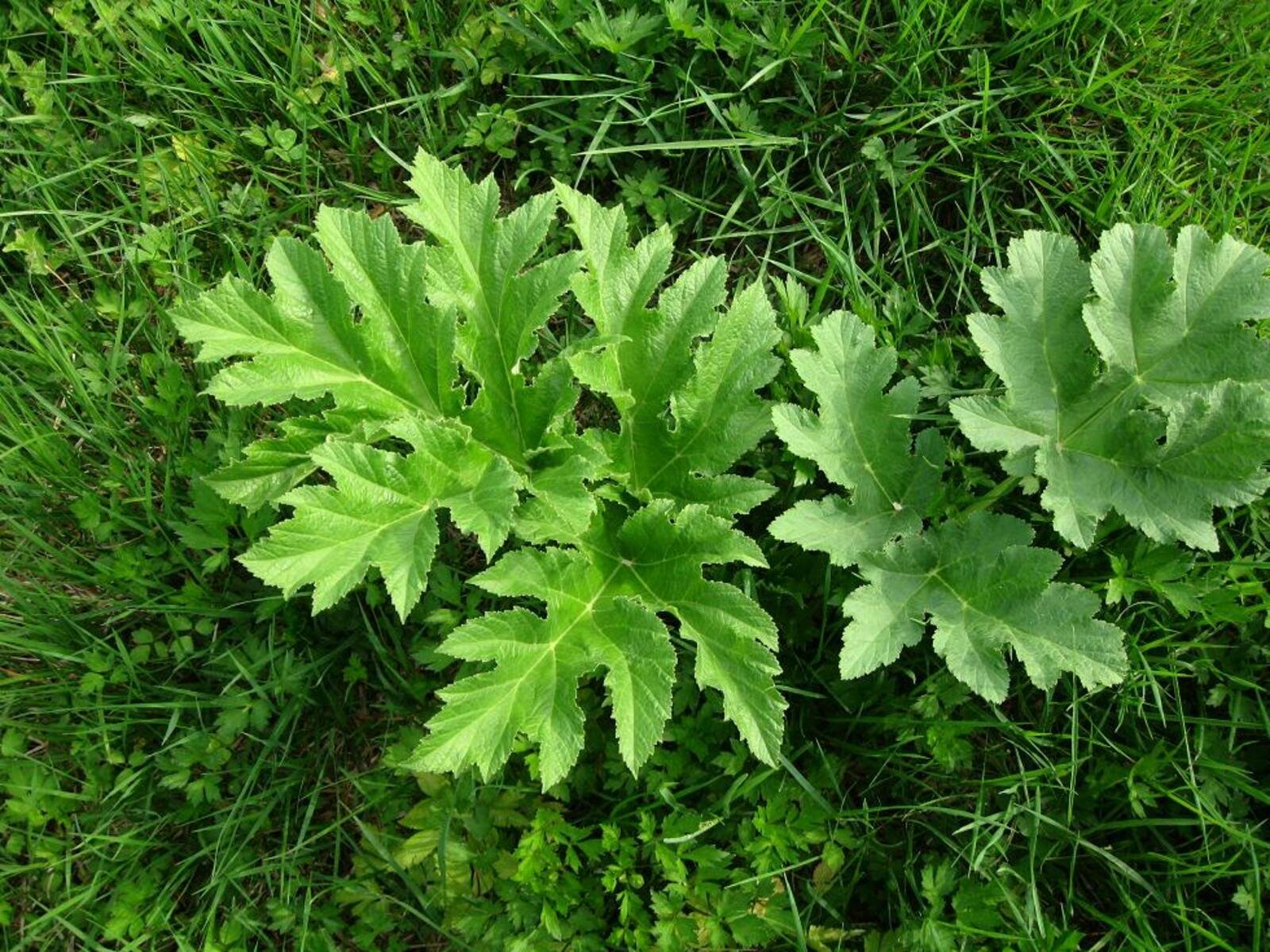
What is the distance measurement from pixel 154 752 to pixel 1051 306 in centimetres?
304

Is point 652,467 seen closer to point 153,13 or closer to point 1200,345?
point 1200,345

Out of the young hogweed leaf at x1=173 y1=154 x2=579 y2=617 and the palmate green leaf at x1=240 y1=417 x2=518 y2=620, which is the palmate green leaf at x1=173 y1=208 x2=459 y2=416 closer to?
the young hogweed leaf at x1=173 y1=154 x2=579 y2=617

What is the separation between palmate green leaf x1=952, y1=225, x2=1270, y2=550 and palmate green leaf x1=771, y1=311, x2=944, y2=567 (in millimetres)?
223

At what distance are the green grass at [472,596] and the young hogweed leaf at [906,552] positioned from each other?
0.94 feet

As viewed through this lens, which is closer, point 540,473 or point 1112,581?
point 540,473

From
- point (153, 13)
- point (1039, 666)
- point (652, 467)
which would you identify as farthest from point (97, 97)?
point (1039, 666)

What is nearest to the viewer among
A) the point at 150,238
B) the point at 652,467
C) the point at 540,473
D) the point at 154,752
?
the point at 540,473

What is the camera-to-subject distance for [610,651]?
245cm

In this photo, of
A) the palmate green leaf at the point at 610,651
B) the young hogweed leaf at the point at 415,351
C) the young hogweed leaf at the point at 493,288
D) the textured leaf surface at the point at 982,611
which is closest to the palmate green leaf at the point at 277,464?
the young hogweed leaf at the point at 415,351

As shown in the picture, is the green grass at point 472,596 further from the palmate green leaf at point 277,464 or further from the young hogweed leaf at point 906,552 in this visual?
the palmate green leaf at point 277,464

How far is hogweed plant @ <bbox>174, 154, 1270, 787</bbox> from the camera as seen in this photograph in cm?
238

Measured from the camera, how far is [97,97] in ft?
12.1

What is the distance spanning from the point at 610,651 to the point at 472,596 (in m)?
0.82

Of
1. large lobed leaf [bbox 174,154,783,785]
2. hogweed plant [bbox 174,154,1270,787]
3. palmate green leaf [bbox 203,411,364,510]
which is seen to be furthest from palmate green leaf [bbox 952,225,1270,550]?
palmate green leaf [bbox 203,411,364,510]
